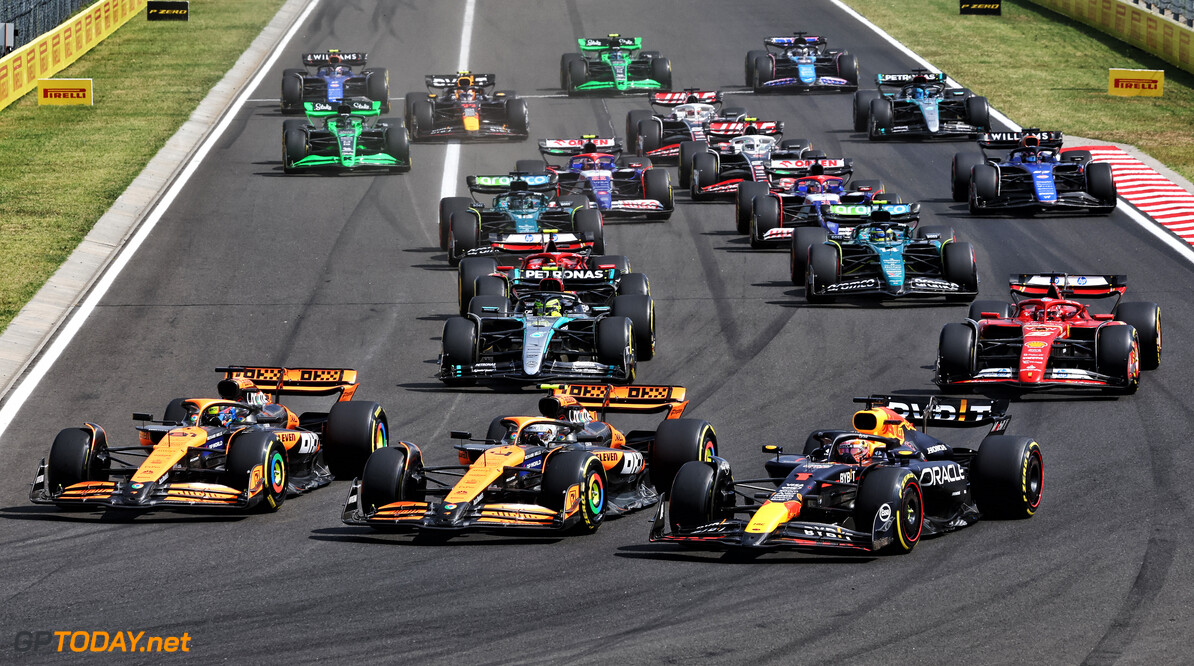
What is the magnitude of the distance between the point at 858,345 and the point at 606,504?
9.62 metres

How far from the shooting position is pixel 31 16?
172 feet

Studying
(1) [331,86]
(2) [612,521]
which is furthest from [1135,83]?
(2) [612,521]

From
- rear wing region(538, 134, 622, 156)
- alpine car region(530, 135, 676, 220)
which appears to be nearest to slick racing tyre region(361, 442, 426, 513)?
alpine car region(530, 135, 676, 220)

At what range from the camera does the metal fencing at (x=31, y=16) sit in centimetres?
5084

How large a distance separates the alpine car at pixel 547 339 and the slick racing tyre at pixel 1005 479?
7.53 metres

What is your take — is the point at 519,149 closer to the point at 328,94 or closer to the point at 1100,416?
the point at 328,94

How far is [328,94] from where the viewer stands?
156 ft

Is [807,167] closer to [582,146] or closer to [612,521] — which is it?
[582,146]

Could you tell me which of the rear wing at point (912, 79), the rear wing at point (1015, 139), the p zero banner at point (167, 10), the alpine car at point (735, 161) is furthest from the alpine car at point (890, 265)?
the p zero banner at point (167, 10)

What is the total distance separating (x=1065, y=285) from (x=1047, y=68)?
97.6ft

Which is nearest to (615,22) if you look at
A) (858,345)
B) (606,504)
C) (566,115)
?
(566,115)

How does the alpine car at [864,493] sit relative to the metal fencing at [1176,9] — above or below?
below

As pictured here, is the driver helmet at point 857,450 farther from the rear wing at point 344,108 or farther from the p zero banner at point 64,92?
the p zero banner at point 64,92

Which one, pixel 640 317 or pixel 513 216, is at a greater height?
pixel 513 216
